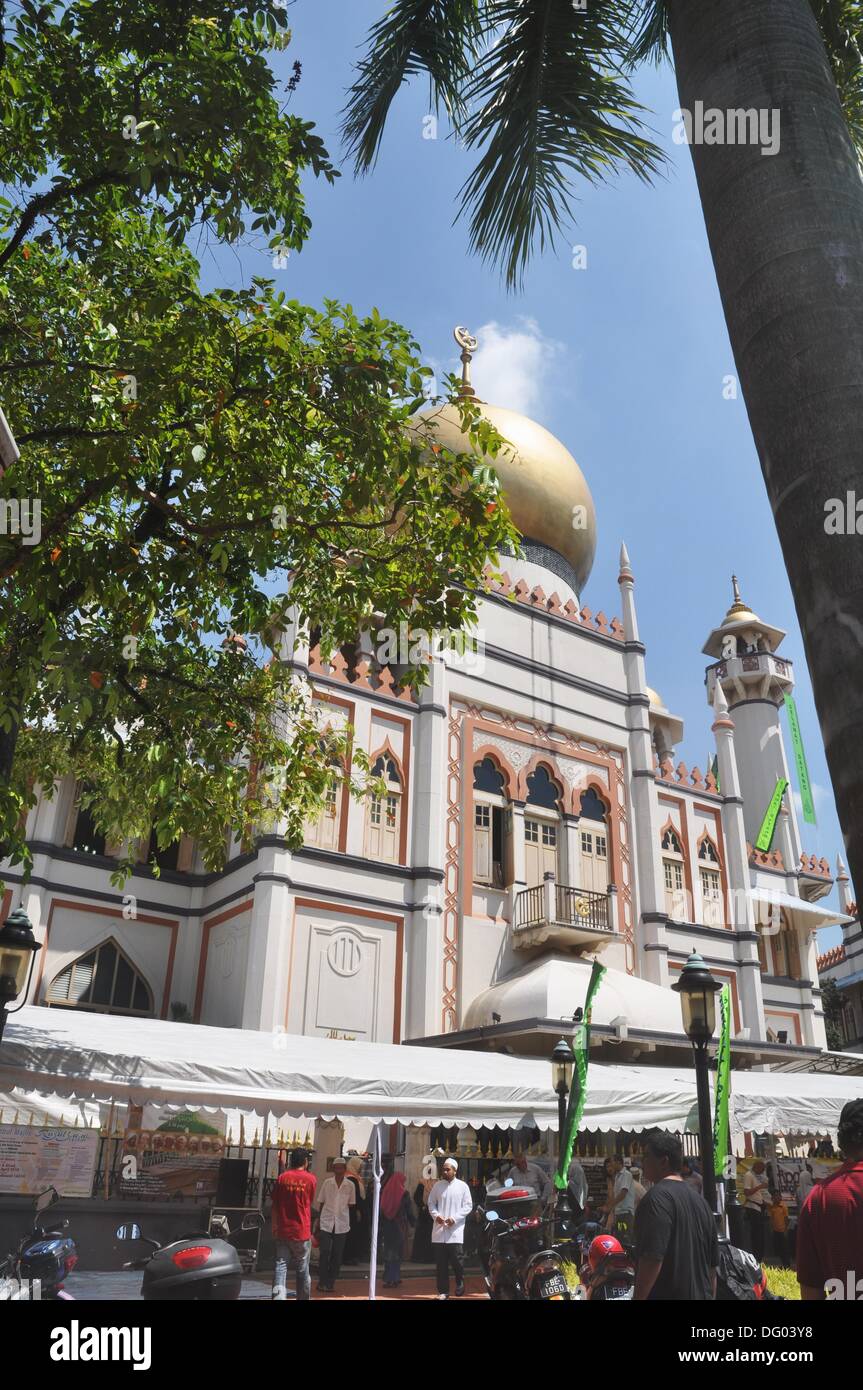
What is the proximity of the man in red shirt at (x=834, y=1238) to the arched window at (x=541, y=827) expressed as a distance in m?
17.2

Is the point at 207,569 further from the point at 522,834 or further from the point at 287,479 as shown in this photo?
the point at 522,834

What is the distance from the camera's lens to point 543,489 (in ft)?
93.6

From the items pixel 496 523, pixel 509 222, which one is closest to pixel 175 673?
pixel 496 523

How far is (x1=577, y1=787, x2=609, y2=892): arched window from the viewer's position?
22.7m

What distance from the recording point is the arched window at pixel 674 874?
24.0 m

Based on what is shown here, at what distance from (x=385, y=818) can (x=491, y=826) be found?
97.4 inches

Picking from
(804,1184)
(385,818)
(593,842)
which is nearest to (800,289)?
(804,1184)

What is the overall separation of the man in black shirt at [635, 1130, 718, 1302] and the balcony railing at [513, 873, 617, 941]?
15.3 meters

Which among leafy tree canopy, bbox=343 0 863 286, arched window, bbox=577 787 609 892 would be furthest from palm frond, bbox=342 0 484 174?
arched window, bbox=577 787 609 892

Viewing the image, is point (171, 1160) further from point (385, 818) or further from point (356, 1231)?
point (385, 818)

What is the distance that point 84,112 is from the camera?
27.5 feet

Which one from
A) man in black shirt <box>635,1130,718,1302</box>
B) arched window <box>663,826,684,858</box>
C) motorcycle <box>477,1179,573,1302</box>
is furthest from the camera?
arched window <box>663,826,684,858</box>

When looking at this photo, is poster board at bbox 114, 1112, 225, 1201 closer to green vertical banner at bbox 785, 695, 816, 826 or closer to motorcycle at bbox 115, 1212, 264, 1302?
motorcycle at bbox 115, 1212, 264, 1302
